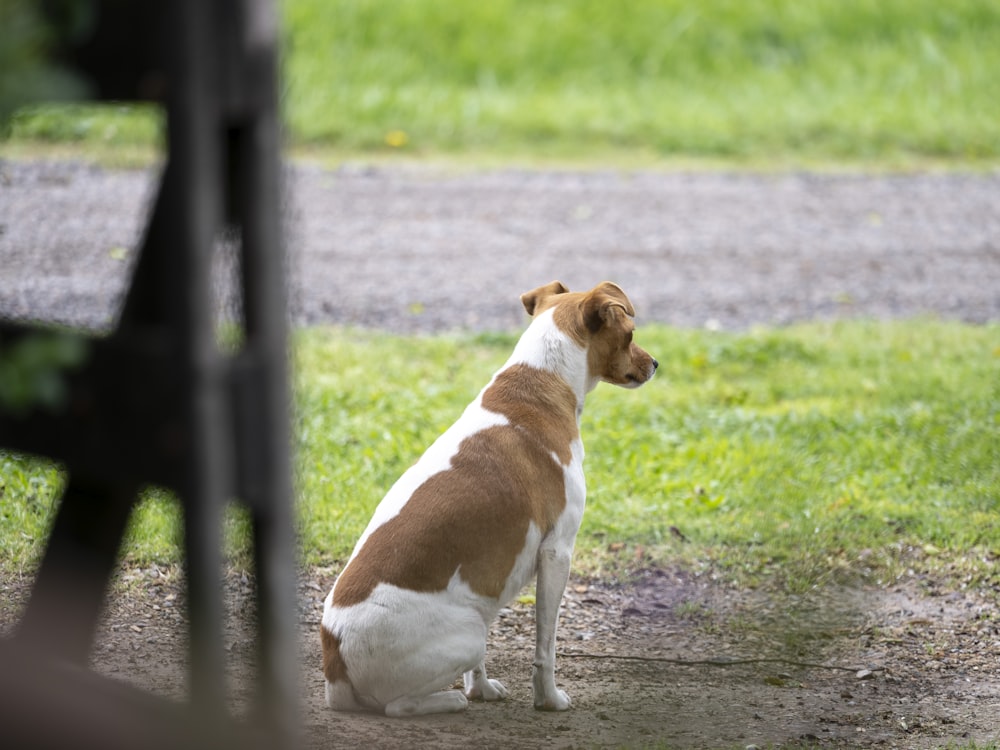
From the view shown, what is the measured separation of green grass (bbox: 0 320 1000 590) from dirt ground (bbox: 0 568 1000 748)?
23 cm

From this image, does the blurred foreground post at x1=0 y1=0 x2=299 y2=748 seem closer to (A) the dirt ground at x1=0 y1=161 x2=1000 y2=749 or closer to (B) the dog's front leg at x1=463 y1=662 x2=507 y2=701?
(A) the dirt ground at x1=0 y1=161 x2=1000 y2=749

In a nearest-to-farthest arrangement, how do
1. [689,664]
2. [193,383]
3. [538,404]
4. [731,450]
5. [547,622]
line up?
[193,383] → [547,622] → [538,404] → [689,664] → [731,450]

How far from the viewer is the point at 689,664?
4.78 meters

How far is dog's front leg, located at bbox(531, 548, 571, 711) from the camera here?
4.27 m

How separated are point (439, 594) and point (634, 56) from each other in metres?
10.4

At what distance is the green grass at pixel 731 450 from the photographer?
5.65m

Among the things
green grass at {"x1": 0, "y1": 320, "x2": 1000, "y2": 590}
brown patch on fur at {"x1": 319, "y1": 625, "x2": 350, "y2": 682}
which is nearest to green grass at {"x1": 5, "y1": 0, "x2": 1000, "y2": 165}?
green grass at {"x1": 0, "y1": 320, "x2": 1000, "y2": 590}

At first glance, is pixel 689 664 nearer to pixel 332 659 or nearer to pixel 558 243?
pixel 332 659

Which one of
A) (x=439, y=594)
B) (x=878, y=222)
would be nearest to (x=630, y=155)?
(x=878, y=222)

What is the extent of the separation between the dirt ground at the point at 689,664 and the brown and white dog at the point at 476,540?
0.16 m

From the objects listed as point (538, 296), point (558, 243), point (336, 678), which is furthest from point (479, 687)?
point (558, 243)

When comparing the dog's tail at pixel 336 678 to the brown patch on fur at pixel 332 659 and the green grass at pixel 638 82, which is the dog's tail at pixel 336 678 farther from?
the green grass at pixel 638 82

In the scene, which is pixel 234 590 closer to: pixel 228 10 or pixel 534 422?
pixel 534 422

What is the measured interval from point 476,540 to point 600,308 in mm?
964
